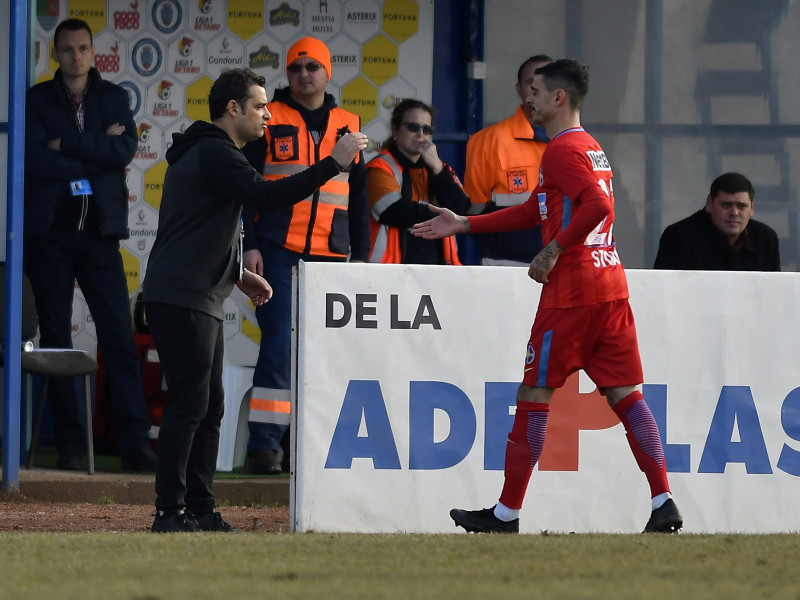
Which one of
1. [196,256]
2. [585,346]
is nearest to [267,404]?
[196,256]

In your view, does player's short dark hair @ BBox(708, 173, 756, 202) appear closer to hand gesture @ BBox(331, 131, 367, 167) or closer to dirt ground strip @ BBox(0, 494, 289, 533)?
dirt ground strip @ BBox(0, 494, 289, 533)

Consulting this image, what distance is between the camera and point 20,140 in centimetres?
776

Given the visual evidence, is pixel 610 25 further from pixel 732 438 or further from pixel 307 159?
pixel 732 438

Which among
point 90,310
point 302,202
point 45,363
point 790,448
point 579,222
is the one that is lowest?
point 790,448

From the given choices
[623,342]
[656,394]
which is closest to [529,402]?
[623,342]

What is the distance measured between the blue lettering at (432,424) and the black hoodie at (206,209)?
Answer: 956mm

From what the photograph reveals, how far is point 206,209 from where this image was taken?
5.80m

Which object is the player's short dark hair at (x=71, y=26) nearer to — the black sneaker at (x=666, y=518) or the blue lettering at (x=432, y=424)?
the blue lettering at (x=432, y=424)

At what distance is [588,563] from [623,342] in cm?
123

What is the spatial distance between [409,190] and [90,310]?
193 centimetres

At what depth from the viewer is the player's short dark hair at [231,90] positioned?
595 cm

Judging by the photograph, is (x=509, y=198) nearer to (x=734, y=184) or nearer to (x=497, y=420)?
(x=734, y=184)

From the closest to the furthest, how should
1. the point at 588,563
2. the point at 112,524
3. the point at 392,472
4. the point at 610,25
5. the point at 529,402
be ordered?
1. the point at 588,563
2. the point at 529,402
3. the point at 392,472
4. the point at 112,524
5. the point at 610,25

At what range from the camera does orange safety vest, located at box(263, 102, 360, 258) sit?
785 centimetres
